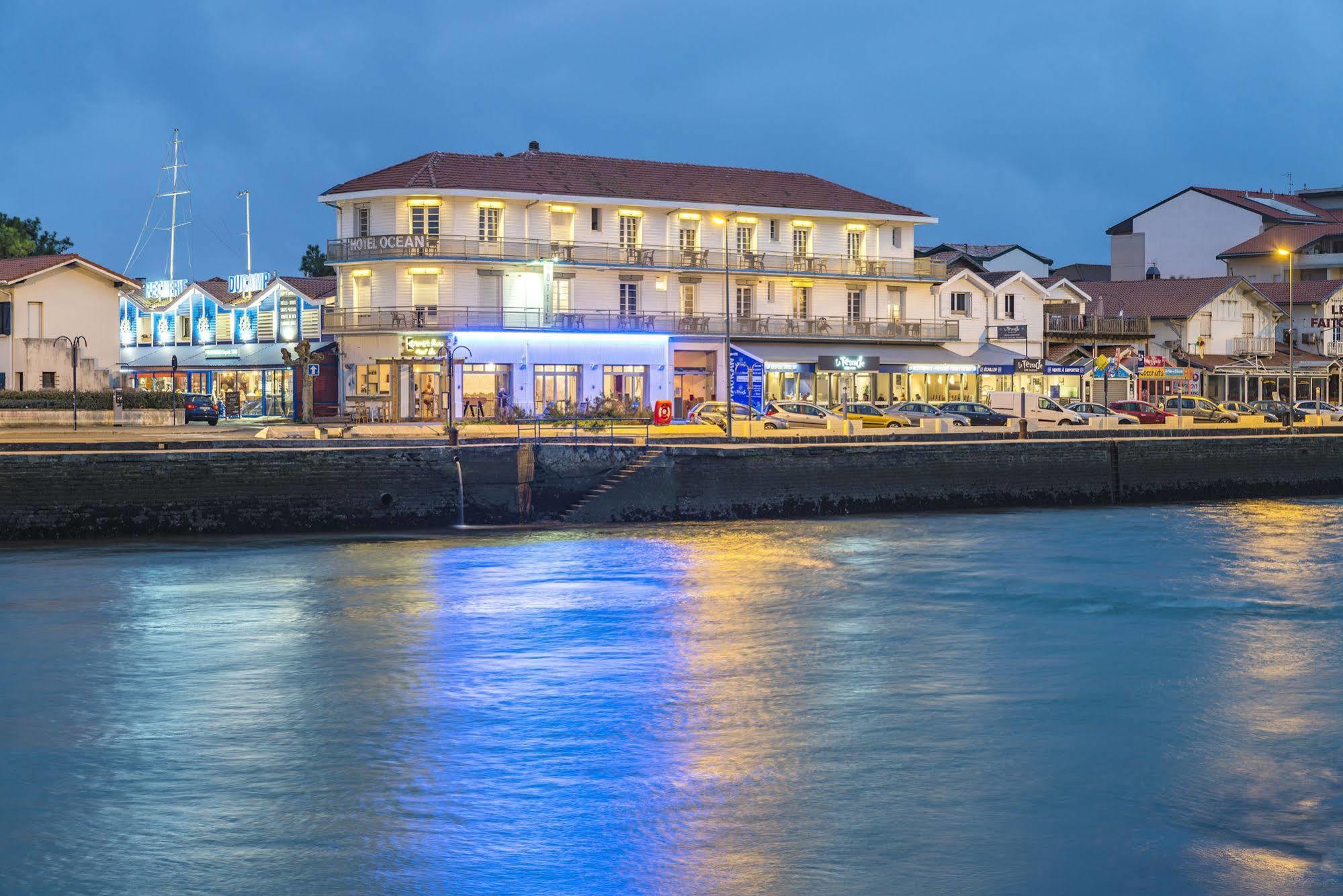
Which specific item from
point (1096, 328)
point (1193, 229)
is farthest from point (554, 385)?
point (1193, 229)

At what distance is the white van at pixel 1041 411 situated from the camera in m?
61.0

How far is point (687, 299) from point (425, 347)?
44.2 feet

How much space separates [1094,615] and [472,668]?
38.5 ft

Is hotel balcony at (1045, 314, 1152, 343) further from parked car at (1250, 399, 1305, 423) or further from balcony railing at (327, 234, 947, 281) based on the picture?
balcony railing at (327, 234, 947, 281)

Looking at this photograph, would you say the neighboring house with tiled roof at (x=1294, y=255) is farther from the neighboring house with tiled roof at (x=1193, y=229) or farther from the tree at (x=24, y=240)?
the tree at (x=24, y=240)

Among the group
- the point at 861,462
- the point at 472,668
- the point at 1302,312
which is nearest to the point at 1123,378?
the point at 1302,312

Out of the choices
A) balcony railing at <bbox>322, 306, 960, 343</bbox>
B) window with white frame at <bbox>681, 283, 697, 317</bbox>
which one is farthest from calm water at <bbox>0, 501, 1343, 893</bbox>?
window with white frame at <bbox>681, 283, 697, 317</bbox>

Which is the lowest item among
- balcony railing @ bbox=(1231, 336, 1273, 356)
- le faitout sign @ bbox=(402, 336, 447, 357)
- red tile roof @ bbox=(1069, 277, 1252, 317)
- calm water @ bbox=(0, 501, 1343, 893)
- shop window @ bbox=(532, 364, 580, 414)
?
calm water @ bbox=(0, 501, 1343, 893)

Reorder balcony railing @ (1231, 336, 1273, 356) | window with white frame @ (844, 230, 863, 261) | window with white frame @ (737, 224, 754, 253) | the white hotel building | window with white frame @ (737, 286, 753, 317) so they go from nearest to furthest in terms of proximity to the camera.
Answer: the white hotel building
window with white frame @ (737, 286, 753, 317)
window with white frame @ (737, 224, 754, 253)
window with white frame @ (844, 230, 863, 261)
balcony railing @ (1231, 336, 1273, 356)

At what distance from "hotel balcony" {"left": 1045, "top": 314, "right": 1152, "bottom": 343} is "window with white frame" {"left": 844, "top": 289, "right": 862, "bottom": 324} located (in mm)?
12348

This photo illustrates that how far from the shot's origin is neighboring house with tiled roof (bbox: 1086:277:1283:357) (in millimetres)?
89250

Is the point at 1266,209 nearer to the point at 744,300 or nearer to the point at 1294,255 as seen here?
the point at 1294,255

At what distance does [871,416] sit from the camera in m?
59.5

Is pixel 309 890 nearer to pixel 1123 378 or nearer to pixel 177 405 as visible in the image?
pixel 177 405
